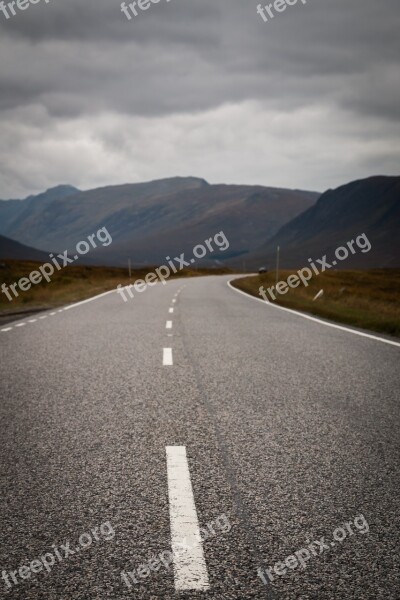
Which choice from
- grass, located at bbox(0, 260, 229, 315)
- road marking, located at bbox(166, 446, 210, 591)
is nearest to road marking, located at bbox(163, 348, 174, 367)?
road marking, located at bbox(166, 446, 210, 591)

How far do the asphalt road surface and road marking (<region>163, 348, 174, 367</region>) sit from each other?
27cm

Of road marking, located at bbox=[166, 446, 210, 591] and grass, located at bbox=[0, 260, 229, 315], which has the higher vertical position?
grass, located at bbox=[0, 260, 229, 315]

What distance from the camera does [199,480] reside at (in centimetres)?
339

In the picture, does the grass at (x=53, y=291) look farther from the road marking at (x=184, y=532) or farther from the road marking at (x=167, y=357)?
the road marking at (x=184, y=532)

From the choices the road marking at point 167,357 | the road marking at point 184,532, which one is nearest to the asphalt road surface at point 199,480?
the road marking at point 184,532

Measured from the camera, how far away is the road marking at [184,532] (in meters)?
2.31

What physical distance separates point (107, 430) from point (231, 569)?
2.27 metres

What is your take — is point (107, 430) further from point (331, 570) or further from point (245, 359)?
point (245, 359)

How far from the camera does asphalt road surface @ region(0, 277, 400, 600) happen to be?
236cm

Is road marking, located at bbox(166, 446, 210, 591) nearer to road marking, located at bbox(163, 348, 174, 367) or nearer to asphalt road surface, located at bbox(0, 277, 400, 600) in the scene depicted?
asphalt road surface, located at bbox(0, 277, 400, 600)

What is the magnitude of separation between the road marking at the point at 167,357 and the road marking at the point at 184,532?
3.81 meters

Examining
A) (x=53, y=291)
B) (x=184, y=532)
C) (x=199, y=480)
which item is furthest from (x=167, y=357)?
(x=53, y=291)

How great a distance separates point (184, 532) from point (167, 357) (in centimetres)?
Result: 548

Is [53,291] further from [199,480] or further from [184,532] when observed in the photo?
Result: [184,532]
